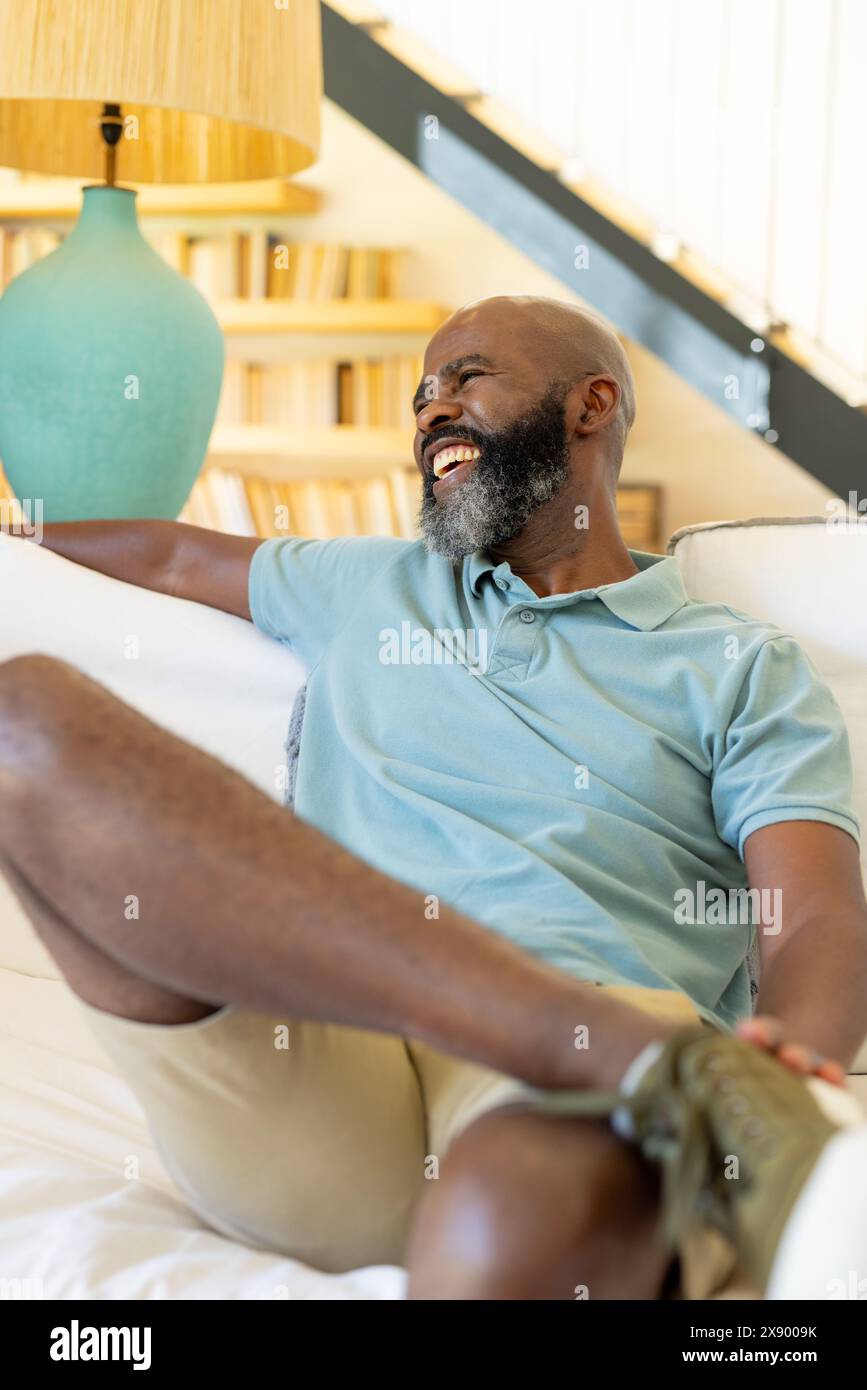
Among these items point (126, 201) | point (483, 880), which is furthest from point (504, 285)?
point (483, 880)

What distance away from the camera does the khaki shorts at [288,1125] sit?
97 centimetres

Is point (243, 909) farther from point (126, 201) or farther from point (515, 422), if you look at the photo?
point (126, 201)

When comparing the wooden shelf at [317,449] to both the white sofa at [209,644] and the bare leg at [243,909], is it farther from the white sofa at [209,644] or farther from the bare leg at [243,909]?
the bare leg at [243,909]

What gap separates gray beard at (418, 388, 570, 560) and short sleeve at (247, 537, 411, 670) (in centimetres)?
6

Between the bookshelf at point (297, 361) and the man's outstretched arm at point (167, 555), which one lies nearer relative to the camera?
the man's outstretched arm at point (167, 555)

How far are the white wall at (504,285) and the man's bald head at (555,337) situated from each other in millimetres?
2171

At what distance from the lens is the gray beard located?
1.50 meters

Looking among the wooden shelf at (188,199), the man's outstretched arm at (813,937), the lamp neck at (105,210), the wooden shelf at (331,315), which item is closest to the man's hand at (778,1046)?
the man's outstretched arm at (813,937)

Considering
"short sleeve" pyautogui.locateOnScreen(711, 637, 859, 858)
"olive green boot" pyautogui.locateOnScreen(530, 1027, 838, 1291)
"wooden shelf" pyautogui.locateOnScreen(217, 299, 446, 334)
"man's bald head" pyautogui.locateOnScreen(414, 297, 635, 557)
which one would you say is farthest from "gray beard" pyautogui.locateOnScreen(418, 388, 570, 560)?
"wooden shelf" pyautogui.locateOnScreen(217, 299, 446, 334)

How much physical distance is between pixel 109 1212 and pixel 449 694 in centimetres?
55

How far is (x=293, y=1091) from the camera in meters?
0.99

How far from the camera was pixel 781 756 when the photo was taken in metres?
1.26

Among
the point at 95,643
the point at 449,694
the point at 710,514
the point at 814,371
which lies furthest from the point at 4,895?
the point at 710,514

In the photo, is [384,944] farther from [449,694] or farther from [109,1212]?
[449,694]
